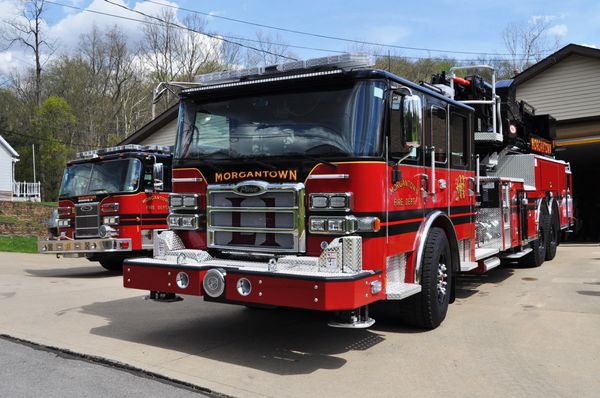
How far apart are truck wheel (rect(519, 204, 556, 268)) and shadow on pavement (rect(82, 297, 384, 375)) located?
5.95 metres

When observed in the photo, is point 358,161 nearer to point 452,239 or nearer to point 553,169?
point 452,239

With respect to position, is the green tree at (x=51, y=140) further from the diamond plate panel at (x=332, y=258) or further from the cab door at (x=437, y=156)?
the diamond plate panel at (x=332, y=258)

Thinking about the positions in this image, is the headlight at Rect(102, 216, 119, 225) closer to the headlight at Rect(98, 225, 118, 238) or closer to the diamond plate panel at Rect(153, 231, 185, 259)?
the headlight at Rect(98, 225, 118, 238)

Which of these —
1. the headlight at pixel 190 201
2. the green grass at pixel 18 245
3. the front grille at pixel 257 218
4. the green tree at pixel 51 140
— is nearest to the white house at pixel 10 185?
the green tree at pixel 51 140

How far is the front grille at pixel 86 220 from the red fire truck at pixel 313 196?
237 inches

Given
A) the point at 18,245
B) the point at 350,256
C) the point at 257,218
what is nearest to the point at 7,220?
the point at 18,245

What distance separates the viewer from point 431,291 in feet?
19.4

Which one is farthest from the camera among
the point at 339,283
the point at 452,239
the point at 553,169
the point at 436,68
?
the point at 436,68

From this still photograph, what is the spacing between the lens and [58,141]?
48.4 meters

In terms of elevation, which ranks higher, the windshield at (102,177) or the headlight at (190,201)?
the windshield at (102,177)

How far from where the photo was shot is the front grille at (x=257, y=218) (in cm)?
518

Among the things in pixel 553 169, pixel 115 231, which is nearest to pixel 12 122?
pixel 115 231

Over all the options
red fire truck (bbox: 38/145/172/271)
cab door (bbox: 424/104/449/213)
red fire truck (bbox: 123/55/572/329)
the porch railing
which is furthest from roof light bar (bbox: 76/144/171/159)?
the porch railing

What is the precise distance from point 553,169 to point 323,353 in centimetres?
918
